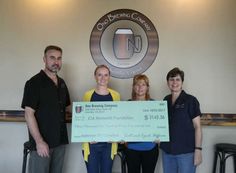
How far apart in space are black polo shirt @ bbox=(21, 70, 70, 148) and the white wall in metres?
0.88

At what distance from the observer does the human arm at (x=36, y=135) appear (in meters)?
2.38

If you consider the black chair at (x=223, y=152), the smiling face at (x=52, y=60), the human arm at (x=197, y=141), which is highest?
the smiling face at (x=52, y=60)

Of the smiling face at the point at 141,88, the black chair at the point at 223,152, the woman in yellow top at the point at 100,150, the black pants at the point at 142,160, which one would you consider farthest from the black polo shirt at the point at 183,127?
the black chair at the point at 223,152

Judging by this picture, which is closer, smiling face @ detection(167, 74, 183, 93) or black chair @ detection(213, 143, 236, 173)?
smiling face @ detection(167, 74, 183, 93)

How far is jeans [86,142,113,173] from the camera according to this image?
8.20ft

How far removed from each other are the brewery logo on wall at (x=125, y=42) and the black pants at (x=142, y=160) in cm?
112

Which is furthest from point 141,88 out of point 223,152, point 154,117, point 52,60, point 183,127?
point 223,152

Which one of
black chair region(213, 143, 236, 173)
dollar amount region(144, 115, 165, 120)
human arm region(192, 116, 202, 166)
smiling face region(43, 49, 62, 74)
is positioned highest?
smiling face region(43, 49, 62, 74)

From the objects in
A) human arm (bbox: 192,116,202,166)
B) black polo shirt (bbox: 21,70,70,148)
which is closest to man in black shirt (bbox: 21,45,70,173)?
black polo shirt (bbox: 21,70,70,148)

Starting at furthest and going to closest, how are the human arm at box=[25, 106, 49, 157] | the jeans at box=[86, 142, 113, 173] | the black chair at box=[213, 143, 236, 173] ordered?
1. the black chair at box=[213, 143, 236, 173]
2. the jeans at box=[86, 142, 113, 173]
3. the human arm at box=[25, 106, 49, 157]

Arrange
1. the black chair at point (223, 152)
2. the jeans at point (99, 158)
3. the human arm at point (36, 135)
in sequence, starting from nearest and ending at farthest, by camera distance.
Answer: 1. the human arm at point (36, 135)
2. the jeans at point (99, 158)
3. the black chair at point (223, 152)

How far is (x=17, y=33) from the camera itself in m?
3.46

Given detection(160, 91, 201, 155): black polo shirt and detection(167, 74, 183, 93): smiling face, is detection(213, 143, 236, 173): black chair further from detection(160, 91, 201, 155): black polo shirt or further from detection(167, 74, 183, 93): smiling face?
detection(167, 74, 183, 93): smiling face

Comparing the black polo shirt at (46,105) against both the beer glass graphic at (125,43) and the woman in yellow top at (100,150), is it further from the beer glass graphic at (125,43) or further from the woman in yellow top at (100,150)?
the beer glass graphic at (125,43)
